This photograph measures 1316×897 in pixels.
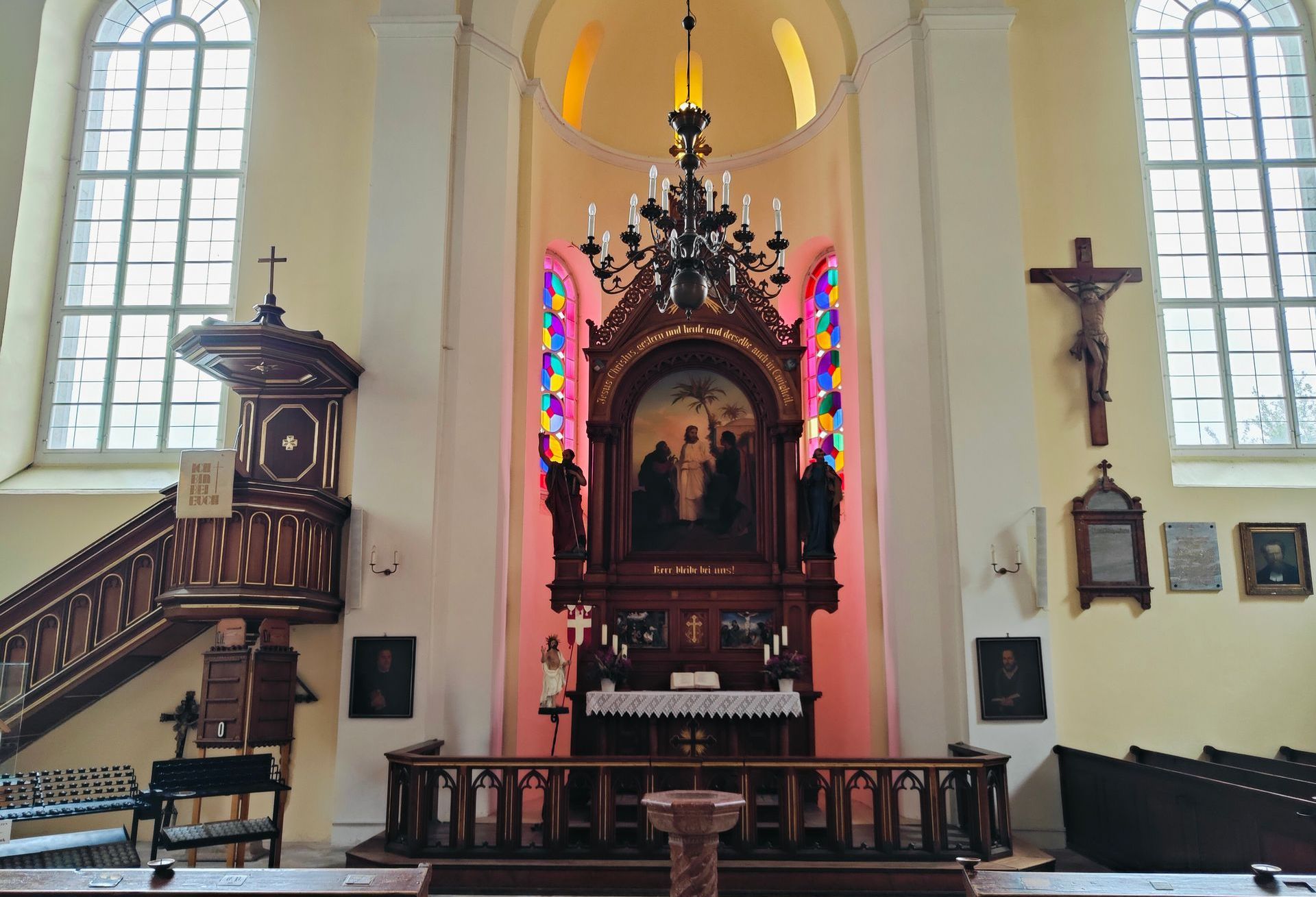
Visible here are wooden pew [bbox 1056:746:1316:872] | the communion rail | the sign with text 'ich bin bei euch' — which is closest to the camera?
wooden pew [bbox 1056:746:1316:872]

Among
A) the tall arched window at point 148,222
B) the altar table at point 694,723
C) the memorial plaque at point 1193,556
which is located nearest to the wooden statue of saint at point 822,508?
the altar table at point 694,723


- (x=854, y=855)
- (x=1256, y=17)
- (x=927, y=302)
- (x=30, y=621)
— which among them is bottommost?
(x=854, y=855)

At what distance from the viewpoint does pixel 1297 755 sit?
31.2ft

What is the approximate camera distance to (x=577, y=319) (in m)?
13.0

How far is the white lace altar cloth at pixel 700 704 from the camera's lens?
9602 millimetres

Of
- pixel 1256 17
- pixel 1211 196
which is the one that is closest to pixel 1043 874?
pixel 1211 196

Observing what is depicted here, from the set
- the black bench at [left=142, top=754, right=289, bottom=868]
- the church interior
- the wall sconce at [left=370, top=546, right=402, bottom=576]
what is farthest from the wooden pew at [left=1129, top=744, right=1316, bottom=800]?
the wall sconce at [left=370, top=546, right=402, bottom=576]

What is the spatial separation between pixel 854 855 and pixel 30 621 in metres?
7.02

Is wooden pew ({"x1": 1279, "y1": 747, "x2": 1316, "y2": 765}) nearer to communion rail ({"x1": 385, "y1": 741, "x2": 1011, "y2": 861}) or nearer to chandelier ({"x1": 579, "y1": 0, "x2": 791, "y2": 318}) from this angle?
communion rail ({"x1": 385, "y1": 741, "x2": 1011, "y2": 861})

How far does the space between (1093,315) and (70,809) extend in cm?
953

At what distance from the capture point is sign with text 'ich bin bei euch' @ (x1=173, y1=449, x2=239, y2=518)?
8.43 meters

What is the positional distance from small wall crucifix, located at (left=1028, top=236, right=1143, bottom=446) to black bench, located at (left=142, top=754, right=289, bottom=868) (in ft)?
25.7

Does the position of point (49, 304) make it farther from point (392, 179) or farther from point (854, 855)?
point (854, 855)

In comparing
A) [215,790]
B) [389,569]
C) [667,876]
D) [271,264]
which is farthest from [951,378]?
[215,790]
